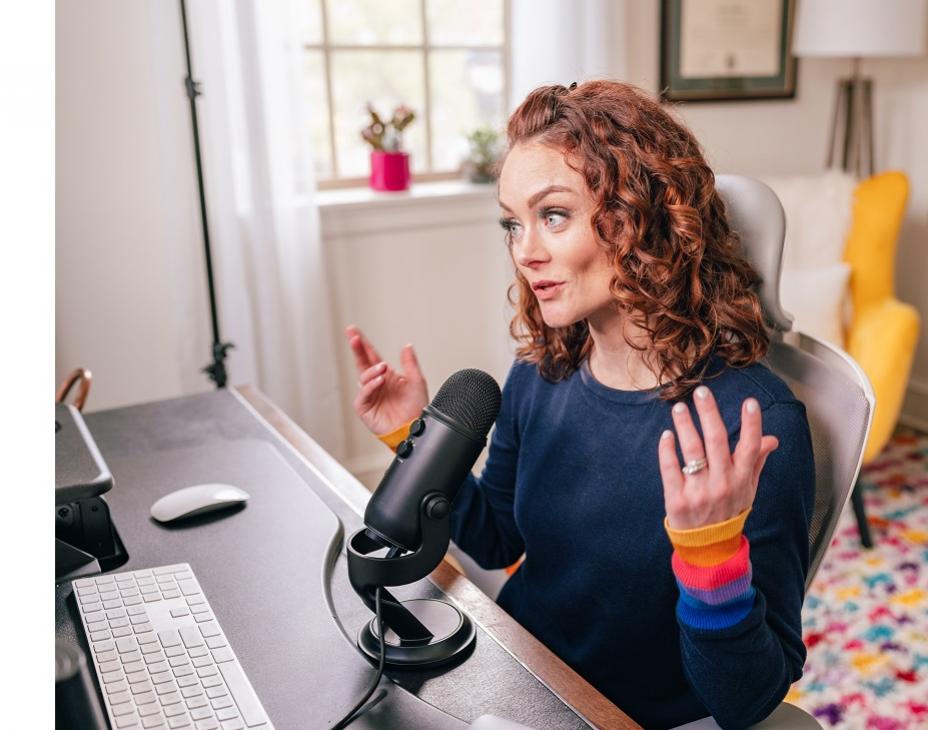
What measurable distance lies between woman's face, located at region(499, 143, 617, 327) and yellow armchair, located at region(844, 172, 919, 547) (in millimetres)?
1833

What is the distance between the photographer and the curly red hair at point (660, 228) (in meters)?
1.08

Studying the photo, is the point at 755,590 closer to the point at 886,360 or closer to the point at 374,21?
the point at 886,360

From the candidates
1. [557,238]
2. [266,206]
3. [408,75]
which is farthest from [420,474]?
[408,75]

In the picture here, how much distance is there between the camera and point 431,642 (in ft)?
3.08

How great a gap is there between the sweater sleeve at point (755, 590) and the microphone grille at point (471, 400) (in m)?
0.22

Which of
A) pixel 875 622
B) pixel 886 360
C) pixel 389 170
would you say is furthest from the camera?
pixel 389 170

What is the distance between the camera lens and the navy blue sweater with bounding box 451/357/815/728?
0.91 meters

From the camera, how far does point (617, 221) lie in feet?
3.58

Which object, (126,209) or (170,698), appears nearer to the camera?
(170,698)

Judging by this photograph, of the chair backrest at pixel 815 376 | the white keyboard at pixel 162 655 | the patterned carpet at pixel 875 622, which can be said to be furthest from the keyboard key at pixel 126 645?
the patterned carpet at pixel 875 622

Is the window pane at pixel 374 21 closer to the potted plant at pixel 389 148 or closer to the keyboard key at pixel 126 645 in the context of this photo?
the potted plant at pixel 389 148

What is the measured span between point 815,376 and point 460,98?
2.05 meters

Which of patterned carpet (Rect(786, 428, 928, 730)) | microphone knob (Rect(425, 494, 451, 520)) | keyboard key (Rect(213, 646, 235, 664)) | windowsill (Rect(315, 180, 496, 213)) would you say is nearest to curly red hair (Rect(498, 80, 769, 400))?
microphone knob (Rect(425, 494, 451, 520))

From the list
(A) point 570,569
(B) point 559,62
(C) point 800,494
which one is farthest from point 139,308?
(C) point 800,494
